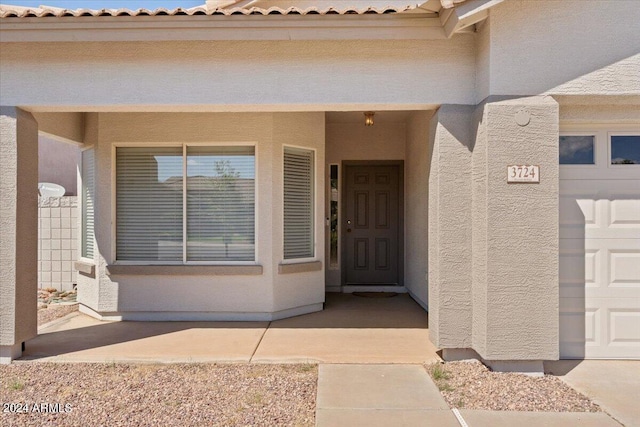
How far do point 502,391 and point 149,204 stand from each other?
18.4 feet

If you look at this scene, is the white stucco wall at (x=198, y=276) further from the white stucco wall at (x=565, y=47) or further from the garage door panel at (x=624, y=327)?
the garage door panel at (x=624, y=327)

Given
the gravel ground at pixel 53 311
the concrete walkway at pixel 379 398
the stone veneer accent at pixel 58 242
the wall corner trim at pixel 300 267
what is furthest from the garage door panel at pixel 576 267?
Result: the stone veneer accent at pixel 58 242

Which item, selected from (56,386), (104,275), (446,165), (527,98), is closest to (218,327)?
(104,275)

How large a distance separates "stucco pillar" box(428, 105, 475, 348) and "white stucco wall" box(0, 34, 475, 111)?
0.36 meters

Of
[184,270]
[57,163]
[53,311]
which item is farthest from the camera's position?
[57,163]

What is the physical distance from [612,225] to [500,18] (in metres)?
2.61

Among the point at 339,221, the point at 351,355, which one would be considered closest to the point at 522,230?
the point at 351,355

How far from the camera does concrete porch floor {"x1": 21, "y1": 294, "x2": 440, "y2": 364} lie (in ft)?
18.4

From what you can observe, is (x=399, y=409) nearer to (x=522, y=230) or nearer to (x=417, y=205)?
(x=522, y=230)

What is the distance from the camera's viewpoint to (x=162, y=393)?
14.9 feet

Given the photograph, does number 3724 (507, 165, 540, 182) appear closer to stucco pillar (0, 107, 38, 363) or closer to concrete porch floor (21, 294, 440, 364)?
concrete porch floor (21, 294, 440, 364)

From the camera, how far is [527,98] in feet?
16.5

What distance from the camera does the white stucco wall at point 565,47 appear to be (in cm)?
499

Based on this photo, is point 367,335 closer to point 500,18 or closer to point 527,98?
point 527,98
